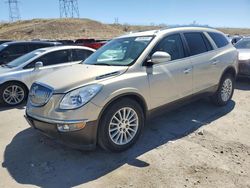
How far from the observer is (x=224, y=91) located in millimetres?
6137

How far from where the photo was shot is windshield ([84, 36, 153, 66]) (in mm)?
4457

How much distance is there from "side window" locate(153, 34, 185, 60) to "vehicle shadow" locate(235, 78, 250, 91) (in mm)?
3844

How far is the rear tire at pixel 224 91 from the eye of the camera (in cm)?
598

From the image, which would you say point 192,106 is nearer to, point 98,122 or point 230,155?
point 230,155

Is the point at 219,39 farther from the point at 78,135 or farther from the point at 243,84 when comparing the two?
the point at 78,135

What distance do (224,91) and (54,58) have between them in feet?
15.1

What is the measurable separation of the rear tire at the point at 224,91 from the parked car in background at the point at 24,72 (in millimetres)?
4312

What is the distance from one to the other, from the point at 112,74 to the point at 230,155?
2072 millimetres

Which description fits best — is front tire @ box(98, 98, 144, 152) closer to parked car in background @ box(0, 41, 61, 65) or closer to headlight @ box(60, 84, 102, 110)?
headlight @ box(60, 84, 102, 110)

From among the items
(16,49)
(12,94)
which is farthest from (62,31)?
(12,94)

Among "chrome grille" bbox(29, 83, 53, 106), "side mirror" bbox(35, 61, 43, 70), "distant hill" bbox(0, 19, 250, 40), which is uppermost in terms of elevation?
"distant hill" bbox(0, 19, 250, 40)

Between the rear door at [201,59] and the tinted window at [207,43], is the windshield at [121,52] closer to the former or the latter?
the rear door at [201,59]

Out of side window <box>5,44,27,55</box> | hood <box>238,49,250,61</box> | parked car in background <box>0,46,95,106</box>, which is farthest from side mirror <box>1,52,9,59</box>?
hood <box>238,49,250,61</box>

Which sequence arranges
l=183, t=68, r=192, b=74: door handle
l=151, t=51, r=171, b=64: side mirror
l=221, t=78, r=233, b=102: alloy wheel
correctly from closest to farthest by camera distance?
l=151, t=51, r=171, b=64: side mirror
l=183, t=68, r=192, b=74: door handle
l=221, t=78, r=233, b=102: alloy wheel
